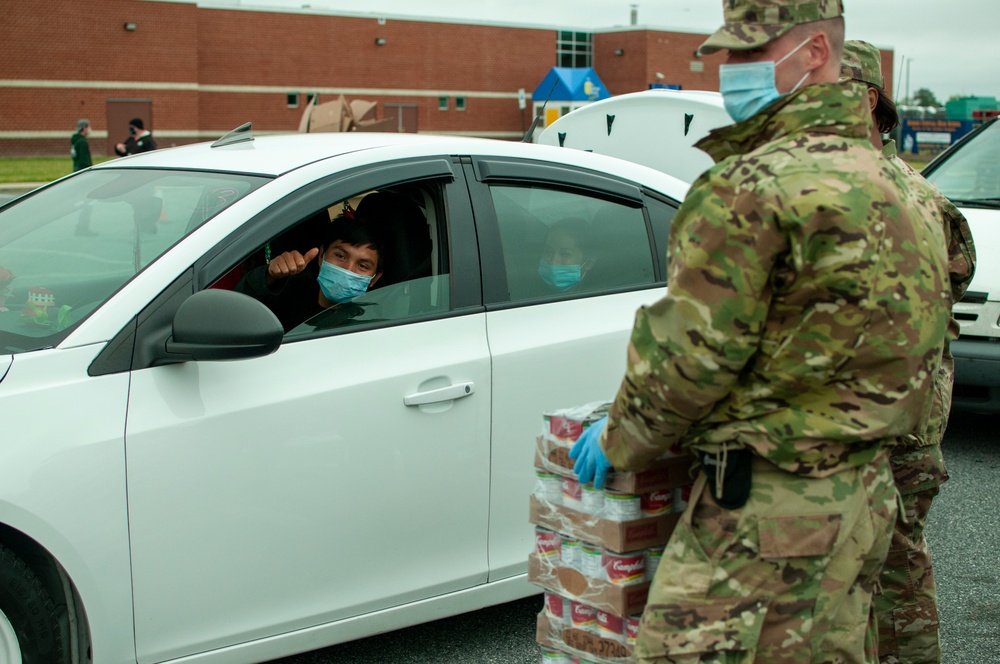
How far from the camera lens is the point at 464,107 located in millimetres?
58594

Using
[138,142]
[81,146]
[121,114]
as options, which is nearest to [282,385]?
[138,142]

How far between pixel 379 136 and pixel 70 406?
1704 millimetres

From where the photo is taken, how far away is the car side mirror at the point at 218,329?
2.95m

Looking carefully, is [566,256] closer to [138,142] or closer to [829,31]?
[829,31]

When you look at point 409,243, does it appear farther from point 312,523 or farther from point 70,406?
point 70,406

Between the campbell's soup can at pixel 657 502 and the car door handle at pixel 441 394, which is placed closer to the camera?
the campbell's soup can at pixel 657 502

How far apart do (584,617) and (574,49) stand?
6265 centimetres

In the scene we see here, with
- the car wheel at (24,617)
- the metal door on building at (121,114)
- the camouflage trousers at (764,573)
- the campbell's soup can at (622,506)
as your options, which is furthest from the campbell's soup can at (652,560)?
the metal door on building at (121,114)

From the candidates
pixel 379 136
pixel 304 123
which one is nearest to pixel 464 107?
pixel 304 123

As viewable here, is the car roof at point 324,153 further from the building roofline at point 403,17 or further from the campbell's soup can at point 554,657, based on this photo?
the building roofline at point 403,17

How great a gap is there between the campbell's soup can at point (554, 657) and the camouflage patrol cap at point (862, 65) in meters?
2.15

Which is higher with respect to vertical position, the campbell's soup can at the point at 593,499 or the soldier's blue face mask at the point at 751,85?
the soldier's blue face mask at the point at 751,85

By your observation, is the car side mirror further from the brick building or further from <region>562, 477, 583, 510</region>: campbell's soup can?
the brick building

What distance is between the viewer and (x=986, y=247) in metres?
6.72
